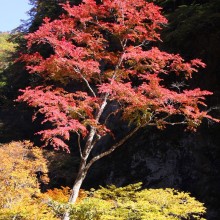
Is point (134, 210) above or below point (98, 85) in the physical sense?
below

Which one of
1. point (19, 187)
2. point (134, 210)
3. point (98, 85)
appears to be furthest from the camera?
point (19, 187)

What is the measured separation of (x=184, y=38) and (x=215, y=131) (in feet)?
12.9

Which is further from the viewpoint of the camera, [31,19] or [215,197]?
[31,19]

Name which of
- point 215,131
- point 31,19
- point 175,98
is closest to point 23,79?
point 31,19

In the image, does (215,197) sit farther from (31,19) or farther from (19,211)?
(31,19)

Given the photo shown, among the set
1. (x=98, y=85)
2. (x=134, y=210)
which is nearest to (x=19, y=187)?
(x=98, y=85)

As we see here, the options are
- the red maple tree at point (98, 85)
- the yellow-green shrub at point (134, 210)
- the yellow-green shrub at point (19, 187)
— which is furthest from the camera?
the red maple tree at point (98, 85)

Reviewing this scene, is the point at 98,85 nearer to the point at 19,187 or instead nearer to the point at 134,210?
the point at 134,210

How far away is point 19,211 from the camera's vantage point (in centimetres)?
575

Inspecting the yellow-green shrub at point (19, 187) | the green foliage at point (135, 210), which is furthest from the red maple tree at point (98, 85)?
the green foliage at point (135, 210)

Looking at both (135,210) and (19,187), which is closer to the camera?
(135,210)

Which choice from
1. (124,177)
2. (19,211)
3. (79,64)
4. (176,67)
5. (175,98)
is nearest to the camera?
(19,211)

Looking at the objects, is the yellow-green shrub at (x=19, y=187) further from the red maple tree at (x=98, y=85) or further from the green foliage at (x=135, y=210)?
the green foliage at (x=135, y=210)

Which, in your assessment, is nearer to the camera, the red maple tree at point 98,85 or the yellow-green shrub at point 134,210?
the yellow-green shrub at point 134,210
